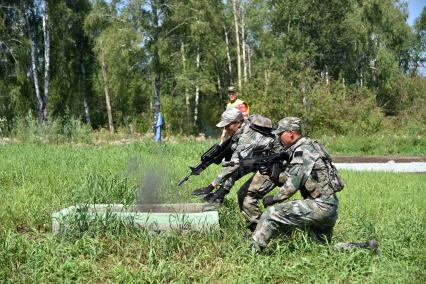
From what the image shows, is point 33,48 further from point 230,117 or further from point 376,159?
point 230,117

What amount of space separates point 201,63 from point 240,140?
35452 millimetres

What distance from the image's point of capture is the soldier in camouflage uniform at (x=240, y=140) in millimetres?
6449

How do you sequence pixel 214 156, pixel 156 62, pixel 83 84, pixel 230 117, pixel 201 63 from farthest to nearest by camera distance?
pixel 201 63 < pixel 83 84 < pixel 156 62 < pixel 214 156 < pixel 230 117

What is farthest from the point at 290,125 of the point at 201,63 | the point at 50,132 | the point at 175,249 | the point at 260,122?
the point at 201,63

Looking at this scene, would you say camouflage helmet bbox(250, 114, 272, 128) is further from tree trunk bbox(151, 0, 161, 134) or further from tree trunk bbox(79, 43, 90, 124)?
tree trunk bbox(79, 43, 90, 124)

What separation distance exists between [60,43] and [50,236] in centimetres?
2654

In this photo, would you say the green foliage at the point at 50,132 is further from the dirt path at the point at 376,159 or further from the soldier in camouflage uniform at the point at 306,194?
the soldier in camouflage uniform at the point at 306,194

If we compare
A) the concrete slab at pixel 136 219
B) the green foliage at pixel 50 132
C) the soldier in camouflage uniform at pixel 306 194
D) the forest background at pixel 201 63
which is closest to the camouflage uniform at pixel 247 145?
the concrete slab at pixel 136 219

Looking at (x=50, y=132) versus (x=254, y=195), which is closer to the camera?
(x=254, y=195)

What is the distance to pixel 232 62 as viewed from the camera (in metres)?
45.4

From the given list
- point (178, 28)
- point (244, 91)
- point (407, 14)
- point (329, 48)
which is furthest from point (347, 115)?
point (407, 14)

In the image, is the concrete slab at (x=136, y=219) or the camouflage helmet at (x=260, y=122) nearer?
the concrete slab at (x=136, y=219)

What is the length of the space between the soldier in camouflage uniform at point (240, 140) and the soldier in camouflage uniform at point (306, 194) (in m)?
0.96

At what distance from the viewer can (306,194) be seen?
5551 mm
